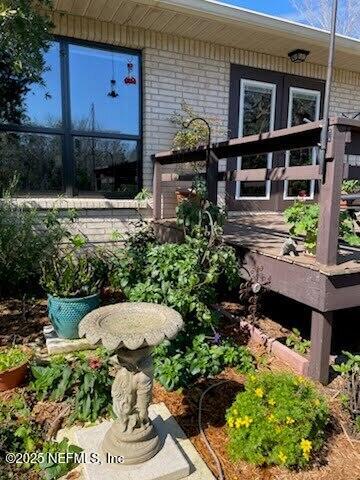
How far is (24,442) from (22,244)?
7.93 ft

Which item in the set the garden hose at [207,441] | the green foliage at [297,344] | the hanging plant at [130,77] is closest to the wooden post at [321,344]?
the green foliage at [297,344]

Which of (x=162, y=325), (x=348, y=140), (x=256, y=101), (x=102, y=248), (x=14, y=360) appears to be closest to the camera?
(x=162, y=325)

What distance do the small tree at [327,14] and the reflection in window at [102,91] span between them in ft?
41.0

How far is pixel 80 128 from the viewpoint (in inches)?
203

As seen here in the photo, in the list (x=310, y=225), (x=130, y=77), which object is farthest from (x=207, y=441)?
(x=130, y=77)

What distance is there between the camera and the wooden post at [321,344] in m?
2.72

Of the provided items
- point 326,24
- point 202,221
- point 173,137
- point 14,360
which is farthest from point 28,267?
point 326,24

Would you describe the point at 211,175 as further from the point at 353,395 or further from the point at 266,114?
the point at 266,114

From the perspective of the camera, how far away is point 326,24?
589 inches

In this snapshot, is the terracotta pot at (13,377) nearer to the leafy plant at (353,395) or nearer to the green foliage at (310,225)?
the leafy plant at (353,395)

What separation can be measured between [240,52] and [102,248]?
382cm

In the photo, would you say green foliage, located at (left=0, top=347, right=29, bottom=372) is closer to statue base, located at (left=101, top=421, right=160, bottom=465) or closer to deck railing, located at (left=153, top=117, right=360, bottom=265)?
statue base, located at (left=101, top=421, right=160, bottom=465)

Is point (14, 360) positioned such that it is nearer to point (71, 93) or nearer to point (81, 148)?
point (81, 148)

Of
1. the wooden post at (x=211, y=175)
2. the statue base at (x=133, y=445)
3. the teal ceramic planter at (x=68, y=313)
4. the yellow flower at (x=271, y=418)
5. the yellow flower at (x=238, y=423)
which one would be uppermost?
the wooden post at (x=211, y=175)
